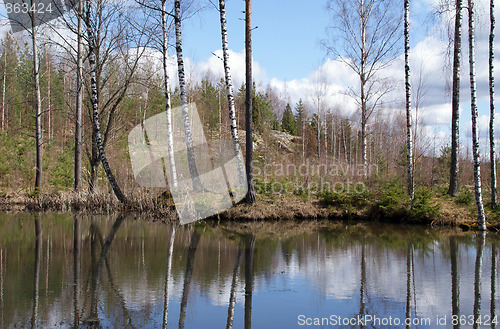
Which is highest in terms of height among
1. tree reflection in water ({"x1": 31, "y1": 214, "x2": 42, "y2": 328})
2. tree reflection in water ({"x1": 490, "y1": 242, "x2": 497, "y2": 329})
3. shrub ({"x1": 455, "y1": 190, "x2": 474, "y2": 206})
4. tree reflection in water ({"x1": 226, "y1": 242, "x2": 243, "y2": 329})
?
shrub ({"x1": 455, "y1": 190, "x2": 474, "y2": 206})

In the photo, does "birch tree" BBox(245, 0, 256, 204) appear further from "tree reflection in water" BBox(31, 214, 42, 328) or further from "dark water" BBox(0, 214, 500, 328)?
"tree reflection in water" BBox(31, 214, 42, 328)

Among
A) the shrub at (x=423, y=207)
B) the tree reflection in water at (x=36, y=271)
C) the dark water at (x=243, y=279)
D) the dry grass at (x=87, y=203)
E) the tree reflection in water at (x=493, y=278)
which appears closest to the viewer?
the tree reflection in water at (x=36, y=271)

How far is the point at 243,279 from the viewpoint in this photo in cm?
730

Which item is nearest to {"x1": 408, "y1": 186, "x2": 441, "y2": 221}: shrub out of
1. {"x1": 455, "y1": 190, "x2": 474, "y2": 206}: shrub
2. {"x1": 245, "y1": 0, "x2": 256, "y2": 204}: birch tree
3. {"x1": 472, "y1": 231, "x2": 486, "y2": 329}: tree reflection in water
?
{"x1": 455, "y1": 190, "x2": 474, "y2": 206}: shrub

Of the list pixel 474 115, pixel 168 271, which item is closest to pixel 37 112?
pixel 168 271

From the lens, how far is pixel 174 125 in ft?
130

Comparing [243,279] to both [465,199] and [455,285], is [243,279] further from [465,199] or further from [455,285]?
[465,199]

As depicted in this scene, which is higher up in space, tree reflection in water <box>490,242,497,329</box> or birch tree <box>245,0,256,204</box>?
birch tree <box>245,0,256,204</box>

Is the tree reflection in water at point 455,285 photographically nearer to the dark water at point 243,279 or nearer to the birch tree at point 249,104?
the dark water at point 243,279

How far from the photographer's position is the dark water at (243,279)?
5.35 m

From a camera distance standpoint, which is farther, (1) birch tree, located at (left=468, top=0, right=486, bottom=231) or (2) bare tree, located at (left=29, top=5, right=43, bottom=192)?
(2) bare tree, located at (left=29, top=5, right=43, bottom=192)

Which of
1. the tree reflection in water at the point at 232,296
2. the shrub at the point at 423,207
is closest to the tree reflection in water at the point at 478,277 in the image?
the shrub at the point at 423,207

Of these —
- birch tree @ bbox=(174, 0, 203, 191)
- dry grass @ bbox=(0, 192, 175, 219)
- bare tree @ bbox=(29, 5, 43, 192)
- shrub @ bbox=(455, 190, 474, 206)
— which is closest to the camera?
shrub @ bbox=(455, 190, 474, 206)

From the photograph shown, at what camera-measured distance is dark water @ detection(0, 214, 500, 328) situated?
17.5ft
